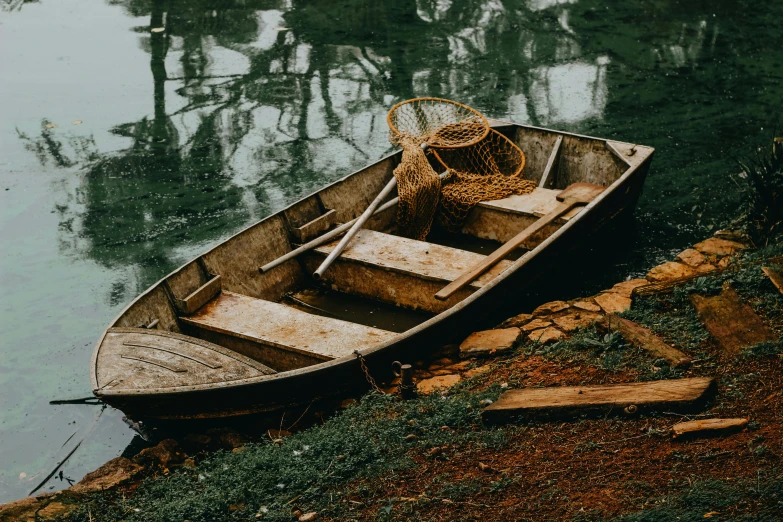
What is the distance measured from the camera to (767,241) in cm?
746

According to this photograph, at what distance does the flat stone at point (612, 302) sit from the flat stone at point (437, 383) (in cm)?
152

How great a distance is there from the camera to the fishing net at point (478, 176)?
326 inches

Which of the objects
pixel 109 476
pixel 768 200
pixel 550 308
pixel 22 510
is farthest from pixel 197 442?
pixel 768 200

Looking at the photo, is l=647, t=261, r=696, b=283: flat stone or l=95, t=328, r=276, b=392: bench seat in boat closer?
l=95, t=328, r=276, b=392: bench seat in boat

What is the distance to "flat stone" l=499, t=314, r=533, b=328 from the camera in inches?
264

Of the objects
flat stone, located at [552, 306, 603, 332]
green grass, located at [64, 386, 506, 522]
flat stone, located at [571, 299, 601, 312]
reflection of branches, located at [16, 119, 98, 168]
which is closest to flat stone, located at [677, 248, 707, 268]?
flat stone, located at [571, 299, 601, 312]

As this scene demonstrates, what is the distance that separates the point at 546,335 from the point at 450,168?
291cm

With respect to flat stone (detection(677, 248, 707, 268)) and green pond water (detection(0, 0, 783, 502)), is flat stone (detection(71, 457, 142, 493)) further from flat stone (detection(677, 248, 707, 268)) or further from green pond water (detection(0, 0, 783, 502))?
flat stone (detection(677, 248, 707, 268))

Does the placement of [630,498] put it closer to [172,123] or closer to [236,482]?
[236,482]

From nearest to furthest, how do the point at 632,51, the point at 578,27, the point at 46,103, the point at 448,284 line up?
the point at 448,284
the point at 46,103
the point at 632,51
the point at 578,27

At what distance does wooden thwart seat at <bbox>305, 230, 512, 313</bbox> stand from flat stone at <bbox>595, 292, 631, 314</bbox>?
0.82m

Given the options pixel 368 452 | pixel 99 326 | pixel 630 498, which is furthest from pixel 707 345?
pixel 99 326

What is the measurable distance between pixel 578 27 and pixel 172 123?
24.7ft

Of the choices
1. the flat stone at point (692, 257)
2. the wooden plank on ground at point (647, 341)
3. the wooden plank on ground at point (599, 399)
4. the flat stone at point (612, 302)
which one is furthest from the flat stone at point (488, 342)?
the flat stone at point (692, 257)
